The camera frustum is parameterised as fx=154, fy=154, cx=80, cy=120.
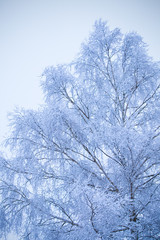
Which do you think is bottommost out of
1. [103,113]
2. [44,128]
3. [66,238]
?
[66,238]

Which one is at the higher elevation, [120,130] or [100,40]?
[100,40]

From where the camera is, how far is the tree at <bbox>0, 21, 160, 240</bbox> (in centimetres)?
234

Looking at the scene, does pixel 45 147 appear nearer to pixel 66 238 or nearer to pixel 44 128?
pixel 44 128

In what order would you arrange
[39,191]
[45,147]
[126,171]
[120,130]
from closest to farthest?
1. [120,130]
2. [126,171]
3. [39,191]
4. [45,147]

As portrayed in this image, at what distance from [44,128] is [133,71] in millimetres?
2790

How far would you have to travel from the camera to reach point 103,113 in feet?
11.7

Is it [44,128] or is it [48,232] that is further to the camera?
[44,128]

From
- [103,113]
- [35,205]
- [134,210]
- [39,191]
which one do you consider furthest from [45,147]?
[134,210]

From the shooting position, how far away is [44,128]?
306cm

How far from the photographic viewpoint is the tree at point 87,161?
2.34 meters

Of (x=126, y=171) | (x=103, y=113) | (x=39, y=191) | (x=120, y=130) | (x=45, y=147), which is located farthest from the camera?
(x=103, y=113)

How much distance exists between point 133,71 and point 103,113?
5.04 feet

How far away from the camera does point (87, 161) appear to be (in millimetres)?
3119

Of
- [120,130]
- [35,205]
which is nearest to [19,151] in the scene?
[35,205]
